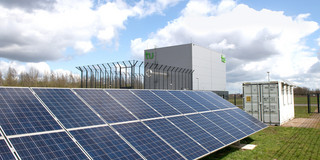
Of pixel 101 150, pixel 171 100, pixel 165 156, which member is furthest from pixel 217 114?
pixel 101 150

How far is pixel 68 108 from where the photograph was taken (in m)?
7.82

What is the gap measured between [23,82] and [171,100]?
24603 millimetres

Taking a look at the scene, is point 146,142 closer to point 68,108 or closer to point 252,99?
point 68,108

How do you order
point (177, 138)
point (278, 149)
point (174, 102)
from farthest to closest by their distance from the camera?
point (278, 149)
point (174, 102)
point (177, 138)

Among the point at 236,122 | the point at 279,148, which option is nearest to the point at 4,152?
the point at 236,122

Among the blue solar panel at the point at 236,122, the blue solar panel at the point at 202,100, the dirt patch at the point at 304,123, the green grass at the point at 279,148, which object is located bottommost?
the dirt patch at the point at 304,123

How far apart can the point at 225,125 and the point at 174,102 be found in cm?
295

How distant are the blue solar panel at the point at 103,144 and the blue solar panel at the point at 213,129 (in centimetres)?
475

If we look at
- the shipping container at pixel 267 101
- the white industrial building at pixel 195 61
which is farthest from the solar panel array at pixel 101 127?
the white industrial building at pixel 195 61

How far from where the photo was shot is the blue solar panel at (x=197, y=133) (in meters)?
9.02

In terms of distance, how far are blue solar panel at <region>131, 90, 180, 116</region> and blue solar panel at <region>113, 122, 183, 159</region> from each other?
2194mm

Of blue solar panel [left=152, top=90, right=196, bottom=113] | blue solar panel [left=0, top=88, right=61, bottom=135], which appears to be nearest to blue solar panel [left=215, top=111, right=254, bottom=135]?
blue solar panel [left=152, top=90, right=196, bottom=113]

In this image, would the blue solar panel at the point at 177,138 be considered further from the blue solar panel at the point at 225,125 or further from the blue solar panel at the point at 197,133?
the blue solar panel at the point at 225,125

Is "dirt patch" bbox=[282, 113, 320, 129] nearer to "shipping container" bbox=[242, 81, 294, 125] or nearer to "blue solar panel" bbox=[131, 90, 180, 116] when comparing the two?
"shipping container" bbox=[242, 81, 294, 125]
